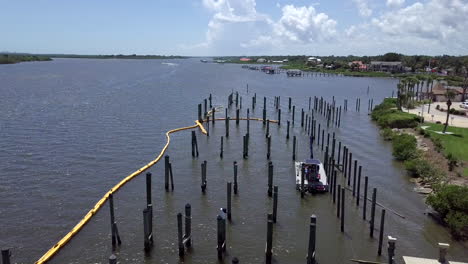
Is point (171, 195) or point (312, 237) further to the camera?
point (171, 195)

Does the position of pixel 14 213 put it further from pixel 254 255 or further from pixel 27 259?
pixel 254 255

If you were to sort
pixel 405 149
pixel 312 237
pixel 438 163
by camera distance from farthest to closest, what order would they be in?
pixel 405 149 → pixel 438 163 → pixel 312 237

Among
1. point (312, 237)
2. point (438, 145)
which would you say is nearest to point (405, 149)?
point (438, 145)

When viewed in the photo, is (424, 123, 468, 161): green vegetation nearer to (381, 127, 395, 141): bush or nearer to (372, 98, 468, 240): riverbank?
(372, 98, 468, 240): riverbank

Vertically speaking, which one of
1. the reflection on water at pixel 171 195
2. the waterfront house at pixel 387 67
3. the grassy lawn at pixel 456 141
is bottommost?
the reflection on water at pixel 171 195

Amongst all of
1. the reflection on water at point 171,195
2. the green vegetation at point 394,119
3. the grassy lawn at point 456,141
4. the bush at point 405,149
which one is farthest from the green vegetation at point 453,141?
the reflection on water at point 171,195

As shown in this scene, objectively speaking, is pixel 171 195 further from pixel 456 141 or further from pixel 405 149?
pixel 456 141

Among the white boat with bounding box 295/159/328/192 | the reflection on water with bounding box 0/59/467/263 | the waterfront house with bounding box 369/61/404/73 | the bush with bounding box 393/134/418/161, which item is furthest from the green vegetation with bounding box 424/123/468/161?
the waterfront house with bounding box 369/61/404/73

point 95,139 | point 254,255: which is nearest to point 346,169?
point 254,255

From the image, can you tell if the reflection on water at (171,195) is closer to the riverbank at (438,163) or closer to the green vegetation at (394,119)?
the riverbank at (438,163)
